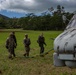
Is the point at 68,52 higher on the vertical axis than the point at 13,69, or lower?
higher

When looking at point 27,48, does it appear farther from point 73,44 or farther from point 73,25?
point 73,44

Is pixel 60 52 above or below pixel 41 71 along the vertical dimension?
above

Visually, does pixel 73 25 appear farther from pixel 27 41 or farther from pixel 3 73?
pixel 27 41

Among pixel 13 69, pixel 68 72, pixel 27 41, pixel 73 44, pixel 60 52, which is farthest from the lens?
pixel 27 41

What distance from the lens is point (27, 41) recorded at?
21078 millimetres

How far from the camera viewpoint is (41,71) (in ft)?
44.4

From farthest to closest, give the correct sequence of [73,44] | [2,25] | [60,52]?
1. [2,25]
2. [60,52]
3. [73,44]

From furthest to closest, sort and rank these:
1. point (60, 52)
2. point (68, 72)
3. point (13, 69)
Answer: point (13, 69) → point (68, 72) → point (60, 52)

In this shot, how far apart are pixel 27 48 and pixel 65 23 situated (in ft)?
34.8

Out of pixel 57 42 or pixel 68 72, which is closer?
pixel 57 42

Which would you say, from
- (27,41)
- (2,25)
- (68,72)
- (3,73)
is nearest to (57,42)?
(68,72)

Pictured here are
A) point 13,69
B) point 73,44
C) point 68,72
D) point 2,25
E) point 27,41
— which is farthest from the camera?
point 2,25

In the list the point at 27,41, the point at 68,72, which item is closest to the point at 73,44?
the point at 68,72

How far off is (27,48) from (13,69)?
23.6ft
